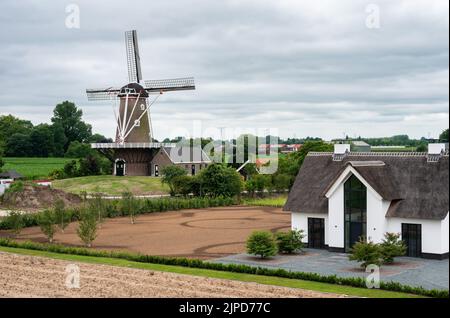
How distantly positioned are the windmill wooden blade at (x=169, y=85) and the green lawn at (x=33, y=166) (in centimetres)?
1977

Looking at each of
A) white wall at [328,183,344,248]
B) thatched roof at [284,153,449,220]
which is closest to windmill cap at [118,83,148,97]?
thatched roof at [284,153,449,220]

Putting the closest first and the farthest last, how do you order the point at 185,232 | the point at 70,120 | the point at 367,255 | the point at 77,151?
the point at 367,255 < the point at 185,232 < the point at 77,151 < the point at 70,120

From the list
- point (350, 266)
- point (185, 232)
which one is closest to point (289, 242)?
point (350, 266)

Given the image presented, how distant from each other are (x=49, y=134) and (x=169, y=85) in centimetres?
5042

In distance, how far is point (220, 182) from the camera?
59938 millimetres

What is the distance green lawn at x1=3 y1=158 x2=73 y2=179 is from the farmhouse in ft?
181

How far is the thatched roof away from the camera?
94.8 ft

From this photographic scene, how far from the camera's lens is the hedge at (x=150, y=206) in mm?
43406

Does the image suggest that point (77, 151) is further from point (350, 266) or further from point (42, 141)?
point (350, 266)

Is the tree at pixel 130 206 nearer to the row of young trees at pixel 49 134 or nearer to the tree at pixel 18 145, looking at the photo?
the row of young trees at pixel 49 134

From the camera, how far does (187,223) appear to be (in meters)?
44.1

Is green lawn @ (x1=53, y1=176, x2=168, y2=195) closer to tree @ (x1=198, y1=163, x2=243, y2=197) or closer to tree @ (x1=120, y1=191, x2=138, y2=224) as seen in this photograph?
tree @ (x1=198, y1=163, x2=243, y2=197)
